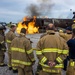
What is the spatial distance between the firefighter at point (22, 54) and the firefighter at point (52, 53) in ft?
3.24

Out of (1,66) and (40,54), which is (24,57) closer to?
(40,54)

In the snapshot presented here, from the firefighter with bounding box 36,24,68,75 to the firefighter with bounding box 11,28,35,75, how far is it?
99 centimetres

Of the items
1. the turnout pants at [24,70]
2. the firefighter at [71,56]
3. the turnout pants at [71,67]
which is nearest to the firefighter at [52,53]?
the firefighter at [71,56]

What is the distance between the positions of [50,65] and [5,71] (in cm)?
407

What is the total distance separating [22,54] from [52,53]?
1279 mm

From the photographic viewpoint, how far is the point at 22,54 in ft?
22.1

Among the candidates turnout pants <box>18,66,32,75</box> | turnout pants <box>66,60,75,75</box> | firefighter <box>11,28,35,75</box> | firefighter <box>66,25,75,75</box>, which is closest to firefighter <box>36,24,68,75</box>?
firefighter <box>66,25,75,75</box>

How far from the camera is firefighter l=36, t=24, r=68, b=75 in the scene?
570 centimetres

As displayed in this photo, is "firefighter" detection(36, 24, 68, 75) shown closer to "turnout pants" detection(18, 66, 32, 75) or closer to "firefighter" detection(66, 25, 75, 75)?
"firefighter" detection(66, 25, 75, 75)

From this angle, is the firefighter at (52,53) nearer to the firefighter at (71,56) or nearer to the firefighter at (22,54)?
the firefighter at (71,56)

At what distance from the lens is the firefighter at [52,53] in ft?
18.7

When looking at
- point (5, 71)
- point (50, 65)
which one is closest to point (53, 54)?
point (50, 65)

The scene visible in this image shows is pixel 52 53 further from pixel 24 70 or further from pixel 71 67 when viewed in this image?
pixel 24 70

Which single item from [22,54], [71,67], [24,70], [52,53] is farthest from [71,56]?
[24,70]
